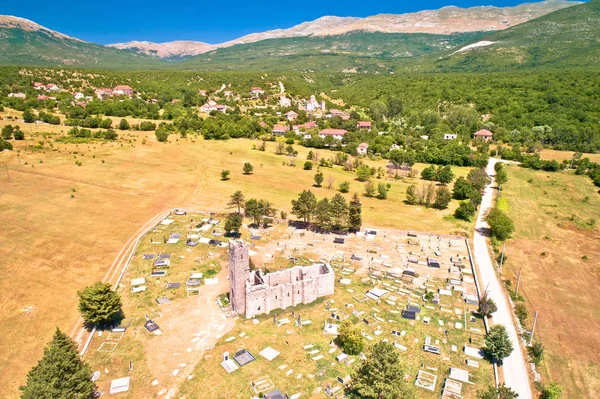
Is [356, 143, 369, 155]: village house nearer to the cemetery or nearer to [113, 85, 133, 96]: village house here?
the cemetery

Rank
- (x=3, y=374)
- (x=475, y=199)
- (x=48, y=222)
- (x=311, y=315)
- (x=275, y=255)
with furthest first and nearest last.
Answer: (x=475, y=199)
(x=48, y=222)
(x=275, y=255)
(x=311, y=315)
(x=3, y=374)

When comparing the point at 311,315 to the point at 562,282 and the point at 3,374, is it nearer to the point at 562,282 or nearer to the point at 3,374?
the point at 3,374

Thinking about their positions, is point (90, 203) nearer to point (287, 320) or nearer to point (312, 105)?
point (287, 320)

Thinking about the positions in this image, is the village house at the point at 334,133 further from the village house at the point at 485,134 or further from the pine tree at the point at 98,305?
the pine tree at the point at 98,305

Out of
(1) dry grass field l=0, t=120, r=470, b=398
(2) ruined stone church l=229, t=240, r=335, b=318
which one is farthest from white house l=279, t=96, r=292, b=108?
(2) ruined stone church l=229, t=240, r=335, b=318

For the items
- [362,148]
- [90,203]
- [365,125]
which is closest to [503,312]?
[90,203]

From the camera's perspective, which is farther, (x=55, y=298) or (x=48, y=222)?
(x=48, y=222)

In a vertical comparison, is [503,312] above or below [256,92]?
below

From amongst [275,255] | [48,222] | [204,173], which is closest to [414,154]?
[204,173]
